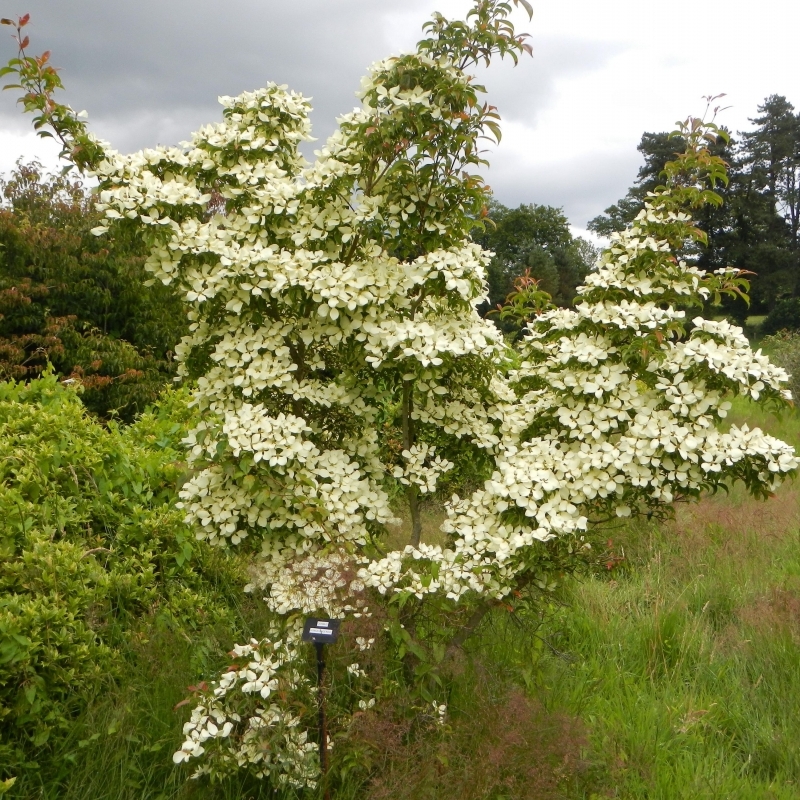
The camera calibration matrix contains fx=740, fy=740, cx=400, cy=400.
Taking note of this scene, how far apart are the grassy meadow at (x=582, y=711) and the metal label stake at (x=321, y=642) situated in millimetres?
153

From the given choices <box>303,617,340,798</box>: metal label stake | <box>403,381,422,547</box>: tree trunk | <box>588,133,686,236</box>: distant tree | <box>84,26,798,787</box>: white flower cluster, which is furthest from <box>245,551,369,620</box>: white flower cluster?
<box>588,133,686,236</box>: distant tree

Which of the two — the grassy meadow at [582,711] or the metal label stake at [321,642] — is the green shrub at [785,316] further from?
the metal label stake at [321,642]

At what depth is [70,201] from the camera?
9820 mm

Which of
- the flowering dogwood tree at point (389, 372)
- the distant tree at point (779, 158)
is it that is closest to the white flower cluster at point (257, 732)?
the flowering dogwood tree at point (389, 372)

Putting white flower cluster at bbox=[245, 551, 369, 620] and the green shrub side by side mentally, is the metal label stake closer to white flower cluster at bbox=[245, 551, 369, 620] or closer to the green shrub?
white flower cluster at bbox=[245, 551, 369, 620]

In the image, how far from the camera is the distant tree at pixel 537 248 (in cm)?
3011

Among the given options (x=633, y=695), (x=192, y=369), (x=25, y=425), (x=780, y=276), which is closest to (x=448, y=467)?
(x=192, y=369)

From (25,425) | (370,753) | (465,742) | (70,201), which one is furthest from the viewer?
(70,201)

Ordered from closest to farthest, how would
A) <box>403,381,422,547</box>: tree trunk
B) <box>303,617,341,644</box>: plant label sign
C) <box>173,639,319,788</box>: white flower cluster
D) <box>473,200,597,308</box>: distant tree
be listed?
<box>303,617,341,644</box>: plant label sign, <box>173,639,319,788</box>: white flower cluster, <box>403,381,422,547</box>: tree trunk, <box>473,200,597,308</box>: distant tree

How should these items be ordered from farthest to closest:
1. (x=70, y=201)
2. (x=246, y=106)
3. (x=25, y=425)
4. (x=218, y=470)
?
(x=70, y=201), (x=25, y=425), (x=246, y=106), (x=218, y=470)

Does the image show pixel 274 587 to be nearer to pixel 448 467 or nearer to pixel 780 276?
pixel 448 467

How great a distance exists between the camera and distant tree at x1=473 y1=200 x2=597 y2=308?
30.1m

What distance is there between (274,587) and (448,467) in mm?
872

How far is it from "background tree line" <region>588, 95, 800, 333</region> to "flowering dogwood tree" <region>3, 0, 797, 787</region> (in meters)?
26.3
